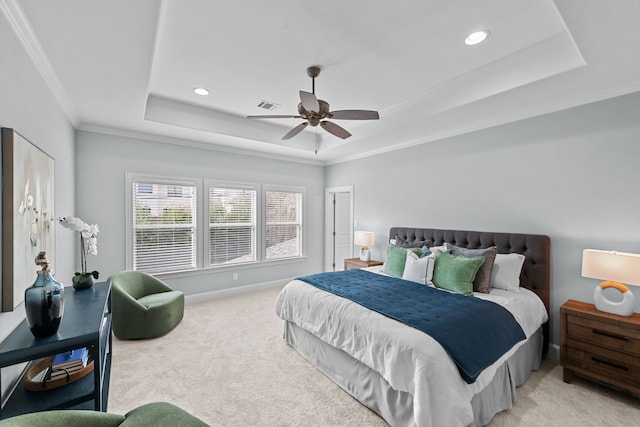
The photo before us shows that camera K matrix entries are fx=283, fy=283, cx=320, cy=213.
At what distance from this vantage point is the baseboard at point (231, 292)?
182 inches

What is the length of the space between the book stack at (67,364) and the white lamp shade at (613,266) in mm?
3949

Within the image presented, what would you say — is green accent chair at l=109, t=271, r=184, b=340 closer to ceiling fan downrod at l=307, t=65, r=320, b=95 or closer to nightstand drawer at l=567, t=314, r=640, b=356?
ceiling fan downrod at l=307, t=65, r=320, b=95

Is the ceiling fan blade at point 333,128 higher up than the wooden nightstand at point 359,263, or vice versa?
the ceiling fan blade at point 333,128

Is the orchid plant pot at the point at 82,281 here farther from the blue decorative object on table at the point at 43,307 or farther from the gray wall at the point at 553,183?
the gray wall at the point at 553,183

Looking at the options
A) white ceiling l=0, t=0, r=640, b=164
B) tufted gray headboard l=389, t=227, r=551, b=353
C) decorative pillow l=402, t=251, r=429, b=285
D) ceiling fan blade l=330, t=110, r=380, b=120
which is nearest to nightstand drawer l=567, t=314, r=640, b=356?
tufted gray headboard l=389, t=227, r=551, b=353

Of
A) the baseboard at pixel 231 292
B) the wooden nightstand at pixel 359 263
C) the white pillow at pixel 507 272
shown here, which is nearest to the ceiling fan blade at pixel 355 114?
the white pillow at pixel 507 272

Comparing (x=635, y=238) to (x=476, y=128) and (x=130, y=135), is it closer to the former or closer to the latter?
(x=476, y=128)

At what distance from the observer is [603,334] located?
236 cm

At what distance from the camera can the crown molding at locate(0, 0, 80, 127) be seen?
1.59 metres

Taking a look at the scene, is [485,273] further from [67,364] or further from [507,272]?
[67,364]

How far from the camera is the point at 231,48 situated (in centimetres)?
246

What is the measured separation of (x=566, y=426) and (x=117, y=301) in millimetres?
4271

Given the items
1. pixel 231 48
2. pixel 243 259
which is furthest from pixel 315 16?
pixel 243 259

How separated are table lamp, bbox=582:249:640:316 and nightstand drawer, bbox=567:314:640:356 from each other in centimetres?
18
